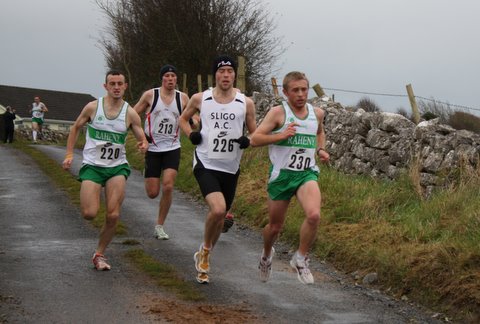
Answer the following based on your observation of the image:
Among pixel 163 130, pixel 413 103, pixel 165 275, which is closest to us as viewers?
pixel 165 275

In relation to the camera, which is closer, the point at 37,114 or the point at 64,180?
the point at 64,180

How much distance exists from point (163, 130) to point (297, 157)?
3201 millimetres

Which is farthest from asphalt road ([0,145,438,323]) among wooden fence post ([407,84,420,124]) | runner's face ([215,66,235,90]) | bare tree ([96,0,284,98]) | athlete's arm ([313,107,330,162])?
bare tree ([96,0,284,98])

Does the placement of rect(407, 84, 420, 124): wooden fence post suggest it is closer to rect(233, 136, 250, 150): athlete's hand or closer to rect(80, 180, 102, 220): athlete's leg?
rect(233, 136, 250, 150): athlete's hand

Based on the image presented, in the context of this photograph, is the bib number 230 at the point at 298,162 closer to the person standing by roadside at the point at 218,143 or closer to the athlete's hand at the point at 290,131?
the athlete's hand at the point at 290,131

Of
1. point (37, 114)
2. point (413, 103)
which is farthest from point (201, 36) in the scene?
point (413, 103)

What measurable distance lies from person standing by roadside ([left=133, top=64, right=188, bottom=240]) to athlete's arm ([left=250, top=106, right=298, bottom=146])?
2.89 metres

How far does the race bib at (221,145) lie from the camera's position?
746cm

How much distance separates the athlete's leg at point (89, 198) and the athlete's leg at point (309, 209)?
2181 millimetres

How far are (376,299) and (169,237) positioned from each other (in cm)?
363

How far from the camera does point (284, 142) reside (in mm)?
7125

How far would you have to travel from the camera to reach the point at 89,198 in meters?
7.95

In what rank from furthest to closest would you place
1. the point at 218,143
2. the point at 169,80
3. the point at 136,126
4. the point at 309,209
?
the point at 169,80, the point at 136,126, the point at 218,143, the point at 309,209

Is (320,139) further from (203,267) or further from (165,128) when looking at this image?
(165,128)
